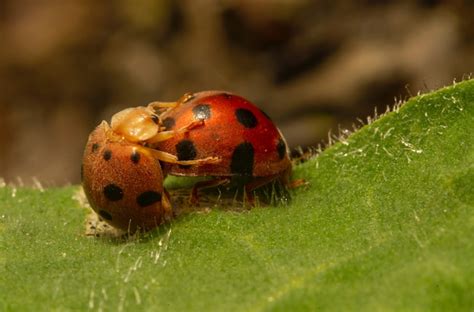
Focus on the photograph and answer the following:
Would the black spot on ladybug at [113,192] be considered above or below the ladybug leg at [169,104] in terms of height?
below

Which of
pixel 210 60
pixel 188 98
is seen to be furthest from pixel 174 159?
pixel 210 60

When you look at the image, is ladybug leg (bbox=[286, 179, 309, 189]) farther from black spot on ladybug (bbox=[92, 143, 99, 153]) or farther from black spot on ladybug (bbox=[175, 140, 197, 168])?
black spot on ladybug (bbox=[92, 143, 99, 153])

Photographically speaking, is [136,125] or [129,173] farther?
[136,125]

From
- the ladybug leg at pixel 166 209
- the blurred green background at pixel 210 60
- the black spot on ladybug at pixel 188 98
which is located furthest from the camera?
the blurred green background at pixel 210 60

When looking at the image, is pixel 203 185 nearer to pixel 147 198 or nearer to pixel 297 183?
pixel 147 198

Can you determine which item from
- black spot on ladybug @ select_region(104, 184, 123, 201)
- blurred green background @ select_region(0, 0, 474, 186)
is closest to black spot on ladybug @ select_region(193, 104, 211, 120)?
black spot on ladybug @ select_region(104, 184, 123, 201)

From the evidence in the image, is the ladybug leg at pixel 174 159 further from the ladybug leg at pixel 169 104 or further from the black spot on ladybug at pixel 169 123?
the ladybug leg at pixel 169 104

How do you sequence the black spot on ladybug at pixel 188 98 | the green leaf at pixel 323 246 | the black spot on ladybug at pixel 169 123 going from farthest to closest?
the black spot on ladybug at pixel 188 98 → the black spot on ladybug at pixel 169 123 → the green leaf at pixel 323 246

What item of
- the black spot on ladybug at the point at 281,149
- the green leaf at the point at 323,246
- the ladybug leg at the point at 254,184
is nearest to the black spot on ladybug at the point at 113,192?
the green leaf at the point at 323,246

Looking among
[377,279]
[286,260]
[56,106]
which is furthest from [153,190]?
[56,106]
